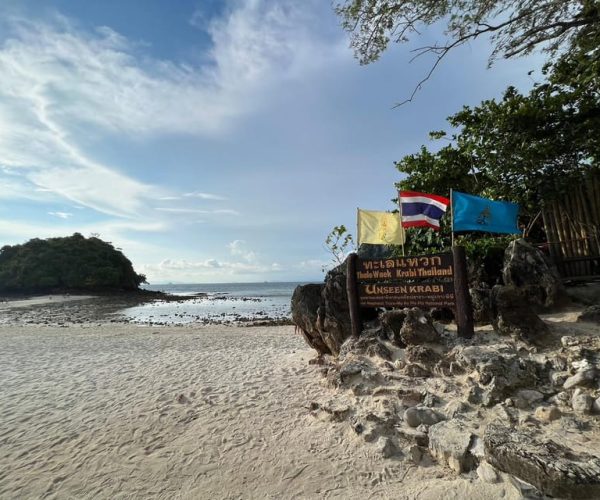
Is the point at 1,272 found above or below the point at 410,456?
above

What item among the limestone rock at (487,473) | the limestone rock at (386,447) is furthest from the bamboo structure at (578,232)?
the limestone rock at (386,447)

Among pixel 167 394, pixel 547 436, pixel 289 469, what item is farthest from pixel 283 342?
pixel 547 436

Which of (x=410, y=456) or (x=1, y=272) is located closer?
(x=410, y=456)

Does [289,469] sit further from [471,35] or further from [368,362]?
[471,35]

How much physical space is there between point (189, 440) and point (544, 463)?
14.7 feet

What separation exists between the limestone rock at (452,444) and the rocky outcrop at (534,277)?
160 inches

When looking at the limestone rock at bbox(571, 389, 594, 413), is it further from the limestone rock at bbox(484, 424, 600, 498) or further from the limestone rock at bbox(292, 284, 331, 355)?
the limestone rock at bbox(292, 284, 331, 355)

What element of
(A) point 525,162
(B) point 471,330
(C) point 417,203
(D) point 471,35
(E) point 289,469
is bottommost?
(E) point 289,469

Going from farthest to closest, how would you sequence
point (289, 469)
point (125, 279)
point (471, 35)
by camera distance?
1. point (125, 279)
2. point (471, 35)
3. point (289, 469)

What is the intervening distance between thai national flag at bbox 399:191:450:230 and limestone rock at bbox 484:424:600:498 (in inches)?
208

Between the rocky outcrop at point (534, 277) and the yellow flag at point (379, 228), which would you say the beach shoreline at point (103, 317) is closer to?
the yellow flag at point (379, 228)

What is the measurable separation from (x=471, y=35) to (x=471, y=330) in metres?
6.64

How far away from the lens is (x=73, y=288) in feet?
174

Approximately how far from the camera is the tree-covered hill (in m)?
51.0
